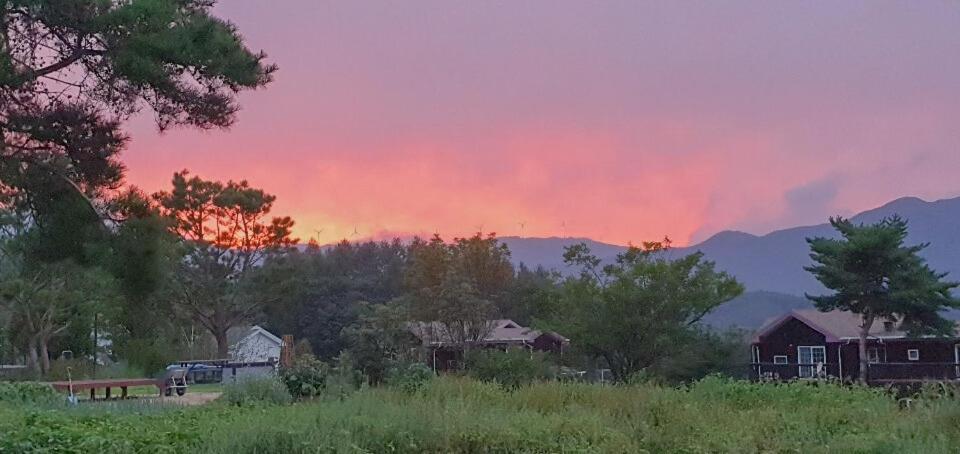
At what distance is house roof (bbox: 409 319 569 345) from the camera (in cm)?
3089

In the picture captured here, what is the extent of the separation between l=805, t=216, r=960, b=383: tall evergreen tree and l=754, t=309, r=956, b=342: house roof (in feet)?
4.23

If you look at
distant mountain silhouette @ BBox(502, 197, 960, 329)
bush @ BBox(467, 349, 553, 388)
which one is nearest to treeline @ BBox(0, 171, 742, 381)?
bush @ BBox(467, 349, 553, 388)

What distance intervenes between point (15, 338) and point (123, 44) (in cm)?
2853

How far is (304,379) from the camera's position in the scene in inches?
508

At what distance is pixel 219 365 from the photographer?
34.4 metres

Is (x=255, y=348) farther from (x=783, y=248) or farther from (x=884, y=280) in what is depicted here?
(x=783, y=248)

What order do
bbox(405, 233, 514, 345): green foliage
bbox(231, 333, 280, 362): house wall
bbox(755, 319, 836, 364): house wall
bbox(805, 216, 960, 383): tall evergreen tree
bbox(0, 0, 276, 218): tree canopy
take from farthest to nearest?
bbox(231, 333, 280, 362): house wall
bbox(755, 319, 836, 364): house wall
bbox(405, 233, 514, 345): green foliage
bbox(805, 216, 960, 383): tall evergreen tree
bbox(0, 0, 276, 218): tree canopy

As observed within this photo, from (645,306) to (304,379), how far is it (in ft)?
59.4

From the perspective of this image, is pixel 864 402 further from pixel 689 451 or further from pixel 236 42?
pixel 236 42

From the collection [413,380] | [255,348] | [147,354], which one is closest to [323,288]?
[255,348]

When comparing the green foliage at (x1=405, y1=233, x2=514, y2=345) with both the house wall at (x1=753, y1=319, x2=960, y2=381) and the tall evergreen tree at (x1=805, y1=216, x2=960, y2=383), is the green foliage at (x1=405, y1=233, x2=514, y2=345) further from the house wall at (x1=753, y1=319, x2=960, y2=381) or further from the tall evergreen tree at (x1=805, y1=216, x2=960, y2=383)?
the tall evergreen tree at (x1=805, y1=216, x2=960, y2=383)

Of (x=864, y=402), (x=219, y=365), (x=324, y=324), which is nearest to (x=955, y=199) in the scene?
(x=324, y=324)

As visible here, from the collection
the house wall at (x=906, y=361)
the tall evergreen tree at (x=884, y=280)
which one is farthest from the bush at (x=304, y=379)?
the tall evergreen tree at (x=884, y=280)

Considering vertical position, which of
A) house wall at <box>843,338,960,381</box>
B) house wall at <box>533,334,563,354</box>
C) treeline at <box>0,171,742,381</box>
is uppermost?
treeline at <box>0,171,742,381</box>
